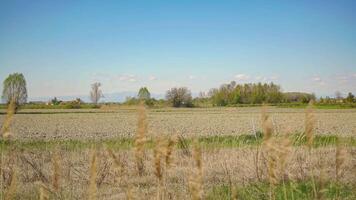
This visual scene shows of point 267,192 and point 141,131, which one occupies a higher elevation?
point 141,131

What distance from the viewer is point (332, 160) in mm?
10227

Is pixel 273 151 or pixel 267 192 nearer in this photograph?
pixel 273 151

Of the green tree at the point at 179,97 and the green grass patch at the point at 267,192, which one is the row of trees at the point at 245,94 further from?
the green grass patch at the point at 267,192

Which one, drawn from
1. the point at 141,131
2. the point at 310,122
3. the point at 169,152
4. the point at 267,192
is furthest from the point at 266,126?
the point at 267,192

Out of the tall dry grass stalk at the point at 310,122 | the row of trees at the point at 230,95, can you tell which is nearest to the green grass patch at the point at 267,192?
the tall dry grass stalk at the point at 310,122

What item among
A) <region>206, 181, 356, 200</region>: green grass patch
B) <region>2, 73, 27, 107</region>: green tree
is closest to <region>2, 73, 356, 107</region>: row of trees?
<region>2, 73, 27, 107</region>: green tree

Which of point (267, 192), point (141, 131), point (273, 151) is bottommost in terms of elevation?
point (267, 192)

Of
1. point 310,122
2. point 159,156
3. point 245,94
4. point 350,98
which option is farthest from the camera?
point 245,94

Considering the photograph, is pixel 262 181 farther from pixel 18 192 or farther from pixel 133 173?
pixel 18 192

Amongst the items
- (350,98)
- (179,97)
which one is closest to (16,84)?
(179,97)

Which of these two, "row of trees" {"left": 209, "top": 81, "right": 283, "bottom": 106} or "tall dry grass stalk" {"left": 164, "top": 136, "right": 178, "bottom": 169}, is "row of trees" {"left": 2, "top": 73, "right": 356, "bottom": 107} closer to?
"row of trees" {"left": 209, "top": 81, "right": 283, "bottom": 106}

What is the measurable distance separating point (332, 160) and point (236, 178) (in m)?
3.85

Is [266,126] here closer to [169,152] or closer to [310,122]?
[310,122]

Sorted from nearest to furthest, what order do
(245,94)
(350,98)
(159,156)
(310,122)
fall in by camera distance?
(159,156)
(310,122)
(350,98)
(245,94)
